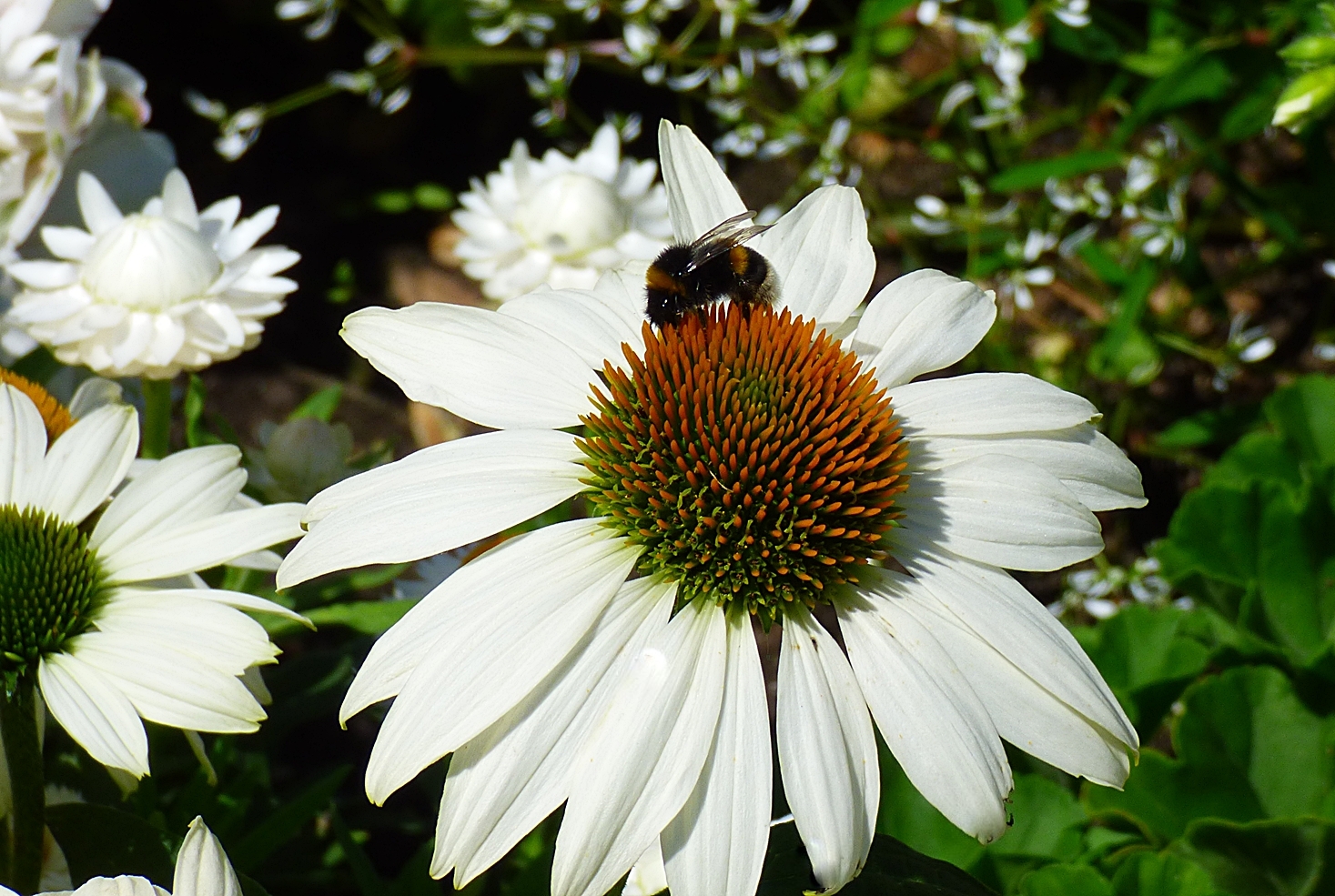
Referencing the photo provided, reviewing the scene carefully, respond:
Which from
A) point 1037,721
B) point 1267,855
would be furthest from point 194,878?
point 1267,855

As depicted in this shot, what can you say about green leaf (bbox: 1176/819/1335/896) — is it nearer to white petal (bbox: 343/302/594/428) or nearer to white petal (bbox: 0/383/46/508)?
white petal (bbox: 343/302/594/428)

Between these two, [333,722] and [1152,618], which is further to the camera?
[333,722]

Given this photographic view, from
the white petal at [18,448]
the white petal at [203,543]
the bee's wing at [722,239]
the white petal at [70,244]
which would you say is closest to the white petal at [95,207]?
the white petal at [70,244]

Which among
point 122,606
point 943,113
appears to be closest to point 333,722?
point 122,606

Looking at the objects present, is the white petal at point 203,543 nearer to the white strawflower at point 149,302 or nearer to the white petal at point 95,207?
the white strawflower at point 149,302

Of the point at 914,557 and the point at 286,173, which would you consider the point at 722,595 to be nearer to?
the point at 914,557
